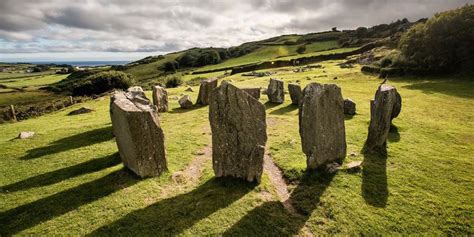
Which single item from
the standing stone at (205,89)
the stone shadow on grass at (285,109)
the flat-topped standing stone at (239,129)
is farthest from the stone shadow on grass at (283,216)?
the standing stone at (205,89)

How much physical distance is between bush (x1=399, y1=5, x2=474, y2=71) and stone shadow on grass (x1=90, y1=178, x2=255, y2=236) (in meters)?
38.2

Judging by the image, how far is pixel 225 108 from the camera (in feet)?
33.9

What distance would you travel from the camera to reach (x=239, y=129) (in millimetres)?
10422

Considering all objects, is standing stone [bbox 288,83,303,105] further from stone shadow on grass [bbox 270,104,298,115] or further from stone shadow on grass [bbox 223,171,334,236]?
stone shadow on grass [bbox 223,171,334,236]

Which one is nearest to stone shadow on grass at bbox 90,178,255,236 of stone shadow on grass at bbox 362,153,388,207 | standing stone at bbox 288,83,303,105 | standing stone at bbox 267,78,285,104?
stone shadow on grass at bbox 362,153,388,207

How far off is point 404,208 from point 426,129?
10261 mm

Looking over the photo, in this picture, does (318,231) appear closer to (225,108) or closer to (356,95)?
(225,108)

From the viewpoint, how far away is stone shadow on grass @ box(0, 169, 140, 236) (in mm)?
8531

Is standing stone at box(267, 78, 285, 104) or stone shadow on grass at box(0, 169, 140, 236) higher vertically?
standing stone at box(267, 78, 285, 104)

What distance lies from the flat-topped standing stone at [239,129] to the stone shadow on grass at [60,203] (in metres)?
3.71

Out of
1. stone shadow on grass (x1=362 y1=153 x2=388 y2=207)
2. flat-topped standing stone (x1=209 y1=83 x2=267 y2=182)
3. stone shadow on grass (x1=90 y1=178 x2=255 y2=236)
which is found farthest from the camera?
flat-topped standing stone (x1=209 y1=83 x2=267 y2=182)

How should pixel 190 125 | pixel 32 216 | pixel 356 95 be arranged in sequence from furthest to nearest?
pixel 356 95 → pixel 190 125 → pixel 32 216

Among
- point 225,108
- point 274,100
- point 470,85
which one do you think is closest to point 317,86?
point 225,108

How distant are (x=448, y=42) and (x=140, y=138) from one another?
4191 centimetres
